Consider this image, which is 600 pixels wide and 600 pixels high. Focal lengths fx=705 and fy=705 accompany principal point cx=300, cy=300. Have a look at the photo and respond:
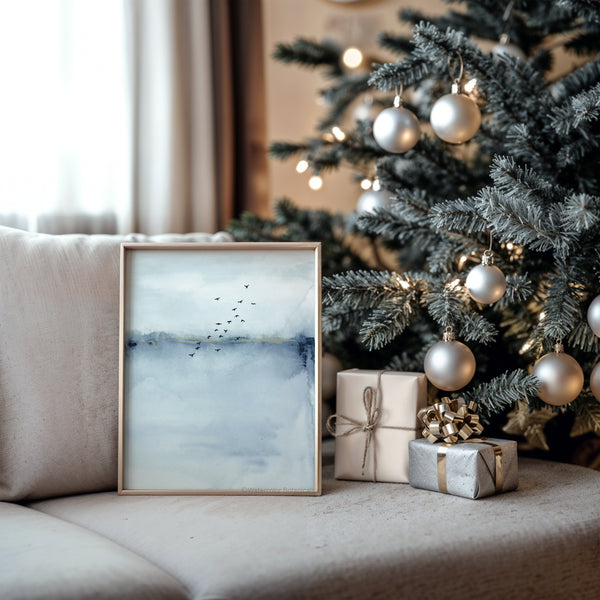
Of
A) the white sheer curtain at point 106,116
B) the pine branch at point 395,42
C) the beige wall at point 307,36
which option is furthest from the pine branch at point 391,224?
the beige wall at point 307,36

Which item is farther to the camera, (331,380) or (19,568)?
(331,380)

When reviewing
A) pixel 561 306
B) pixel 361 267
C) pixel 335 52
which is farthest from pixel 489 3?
pixel 561 306

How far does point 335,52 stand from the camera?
5.21ft

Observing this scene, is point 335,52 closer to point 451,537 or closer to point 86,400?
point 86,400

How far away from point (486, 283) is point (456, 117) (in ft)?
0.89

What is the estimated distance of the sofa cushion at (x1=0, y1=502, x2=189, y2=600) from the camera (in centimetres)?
71

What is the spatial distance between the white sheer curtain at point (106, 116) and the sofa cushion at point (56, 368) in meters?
0.36

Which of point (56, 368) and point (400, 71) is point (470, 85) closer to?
point (400, 71)

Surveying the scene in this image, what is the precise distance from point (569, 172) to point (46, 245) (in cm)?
85

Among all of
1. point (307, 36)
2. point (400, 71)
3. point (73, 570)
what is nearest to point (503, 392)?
point (400, 71)

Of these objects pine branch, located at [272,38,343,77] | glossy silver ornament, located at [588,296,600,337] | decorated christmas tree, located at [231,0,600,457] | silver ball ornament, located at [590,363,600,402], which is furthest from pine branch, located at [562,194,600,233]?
pine branch, located at [272,38,343,77]

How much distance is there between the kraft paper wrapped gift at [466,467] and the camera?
0.96 metres

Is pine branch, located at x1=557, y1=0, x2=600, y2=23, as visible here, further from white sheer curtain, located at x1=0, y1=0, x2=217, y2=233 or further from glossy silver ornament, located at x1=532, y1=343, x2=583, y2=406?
white sheer curtain, located at x1=0, y1=0, x2=217, y2=233

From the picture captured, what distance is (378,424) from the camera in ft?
3.53
